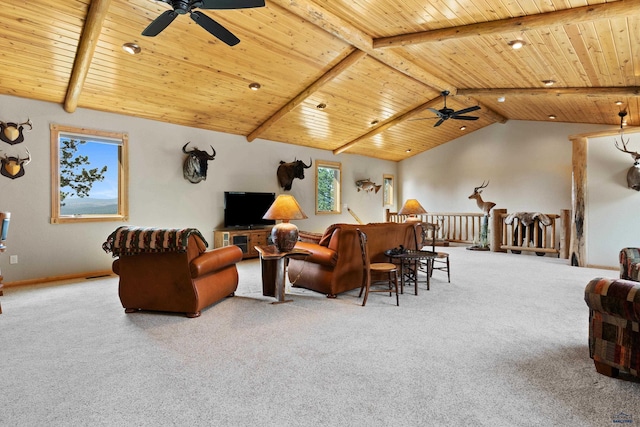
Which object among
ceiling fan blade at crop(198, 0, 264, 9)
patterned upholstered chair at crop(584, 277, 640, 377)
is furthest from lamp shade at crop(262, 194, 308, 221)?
patterned upholstered chair at crop(584, 277, 640, 377)

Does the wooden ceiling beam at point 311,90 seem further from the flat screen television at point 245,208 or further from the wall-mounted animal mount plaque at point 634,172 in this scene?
the wall-mounted animal mount plaque at point 634,172

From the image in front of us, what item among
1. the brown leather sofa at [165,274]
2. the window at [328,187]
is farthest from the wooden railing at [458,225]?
the brown leather sofa at [165,274]

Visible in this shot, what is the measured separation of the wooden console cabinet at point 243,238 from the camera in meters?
6.87

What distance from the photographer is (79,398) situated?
2031mm

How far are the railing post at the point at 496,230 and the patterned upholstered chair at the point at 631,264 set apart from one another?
5598mm

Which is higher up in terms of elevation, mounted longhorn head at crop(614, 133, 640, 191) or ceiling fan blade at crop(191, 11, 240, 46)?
ceiling fan blade at crop(191, 11, 240, 46)

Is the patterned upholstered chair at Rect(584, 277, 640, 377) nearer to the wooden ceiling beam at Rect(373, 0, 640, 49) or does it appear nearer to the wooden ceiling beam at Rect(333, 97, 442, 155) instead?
the wooden ceiling beam at Rect(373, 0, 640, 49)

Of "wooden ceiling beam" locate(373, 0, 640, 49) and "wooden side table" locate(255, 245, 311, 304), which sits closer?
"wooden ceiling beam" locate(373, 0, 640, 49)

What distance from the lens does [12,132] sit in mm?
4801

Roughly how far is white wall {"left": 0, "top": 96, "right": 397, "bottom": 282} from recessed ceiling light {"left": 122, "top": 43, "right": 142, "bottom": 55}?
169cm

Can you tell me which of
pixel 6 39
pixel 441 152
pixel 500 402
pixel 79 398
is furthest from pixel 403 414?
pixel 441 152

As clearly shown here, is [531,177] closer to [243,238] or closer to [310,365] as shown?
[243,238]

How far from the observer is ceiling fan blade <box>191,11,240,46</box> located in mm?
2898

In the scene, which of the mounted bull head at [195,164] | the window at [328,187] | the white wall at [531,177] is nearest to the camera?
the white wall at [531,177]
